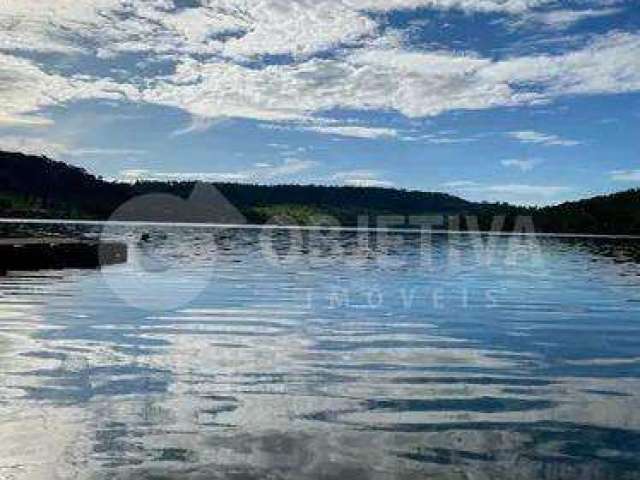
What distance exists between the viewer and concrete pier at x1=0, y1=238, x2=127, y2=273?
76500 millimetres

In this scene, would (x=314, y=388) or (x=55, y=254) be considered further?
(x=55, y=254)

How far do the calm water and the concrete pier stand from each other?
80.1 ft

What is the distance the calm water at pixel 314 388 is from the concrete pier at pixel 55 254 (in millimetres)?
24426

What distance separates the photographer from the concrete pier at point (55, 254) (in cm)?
7650

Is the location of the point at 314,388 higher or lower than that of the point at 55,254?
lower

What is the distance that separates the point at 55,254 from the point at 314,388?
6545 cm

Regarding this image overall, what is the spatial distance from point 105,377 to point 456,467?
42.6 feet

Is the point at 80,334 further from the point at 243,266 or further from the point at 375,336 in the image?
the point at 243,266

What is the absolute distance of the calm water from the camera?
16562 mm

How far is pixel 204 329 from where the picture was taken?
38094mm

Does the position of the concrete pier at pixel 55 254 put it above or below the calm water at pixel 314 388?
above

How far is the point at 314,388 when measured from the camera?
79.0 ft

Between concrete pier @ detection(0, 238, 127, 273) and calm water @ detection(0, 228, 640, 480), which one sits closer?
calm water @ detection(0, 228, 640, 480)

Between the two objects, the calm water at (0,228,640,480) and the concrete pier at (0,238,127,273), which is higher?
the concrete pier at (0,238,127,273)
